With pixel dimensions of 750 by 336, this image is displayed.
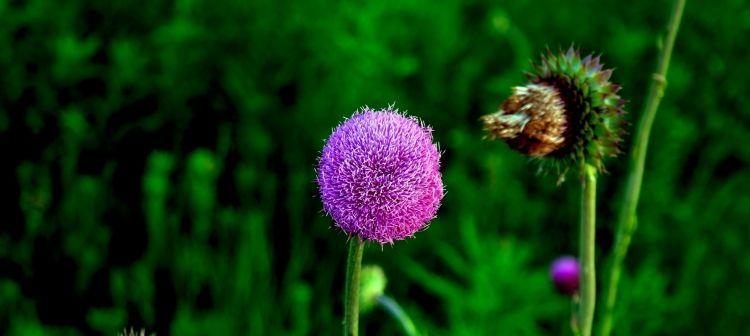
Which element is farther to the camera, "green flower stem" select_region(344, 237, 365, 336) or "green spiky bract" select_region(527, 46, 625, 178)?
"green spiky bract" select_region(527, 46, 625, 178)

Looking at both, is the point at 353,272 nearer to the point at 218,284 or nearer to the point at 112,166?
the point at 218,284

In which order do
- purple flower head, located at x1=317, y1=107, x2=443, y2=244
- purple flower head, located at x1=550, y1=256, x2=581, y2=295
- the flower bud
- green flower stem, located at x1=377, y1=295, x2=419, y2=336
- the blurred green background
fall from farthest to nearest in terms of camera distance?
the blurred green background, purple flower head, located at x1=550, y1=256, x2=581, y2=295, the flower bud, green flower stem, located at x1=377, y1=295, x2=419, y2=336, purple flower head, located at x1=317, y1=107, x2=443, y2=244

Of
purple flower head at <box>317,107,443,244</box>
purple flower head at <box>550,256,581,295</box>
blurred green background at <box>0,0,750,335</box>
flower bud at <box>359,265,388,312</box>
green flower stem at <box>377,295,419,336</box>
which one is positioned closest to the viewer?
purple flower head at <box>317,107,443,244</box>

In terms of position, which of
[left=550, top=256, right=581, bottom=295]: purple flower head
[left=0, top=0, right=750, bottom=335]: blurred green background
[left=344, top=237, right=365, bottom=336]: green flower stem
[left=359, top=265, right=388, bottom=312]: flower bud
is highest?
[left=0, top=0, right=750, bottom=335]: blurred green background

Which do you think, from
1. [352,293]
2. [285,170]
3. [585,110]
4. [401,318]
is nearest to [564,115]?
[585,110]

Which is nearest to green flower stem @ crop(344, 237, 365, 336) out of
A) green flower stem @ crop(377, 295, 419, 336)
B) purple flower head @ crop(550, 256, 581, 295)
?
green flower stem @ crop(377, 295, 419, 336)

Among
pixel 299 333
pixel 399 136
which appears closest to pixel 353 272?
pixel 399 136

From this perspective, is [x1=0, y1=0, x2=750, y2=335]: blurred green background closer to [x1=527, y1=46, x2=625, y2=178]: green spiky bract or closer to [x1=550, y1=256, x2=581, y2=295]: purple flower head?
[x1=550, y1=256, x2=581, y2=295]: purple flower head

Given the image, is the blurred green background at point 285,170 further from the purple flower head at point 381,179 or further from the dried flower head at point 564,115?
the purple flower head at point 381,179
